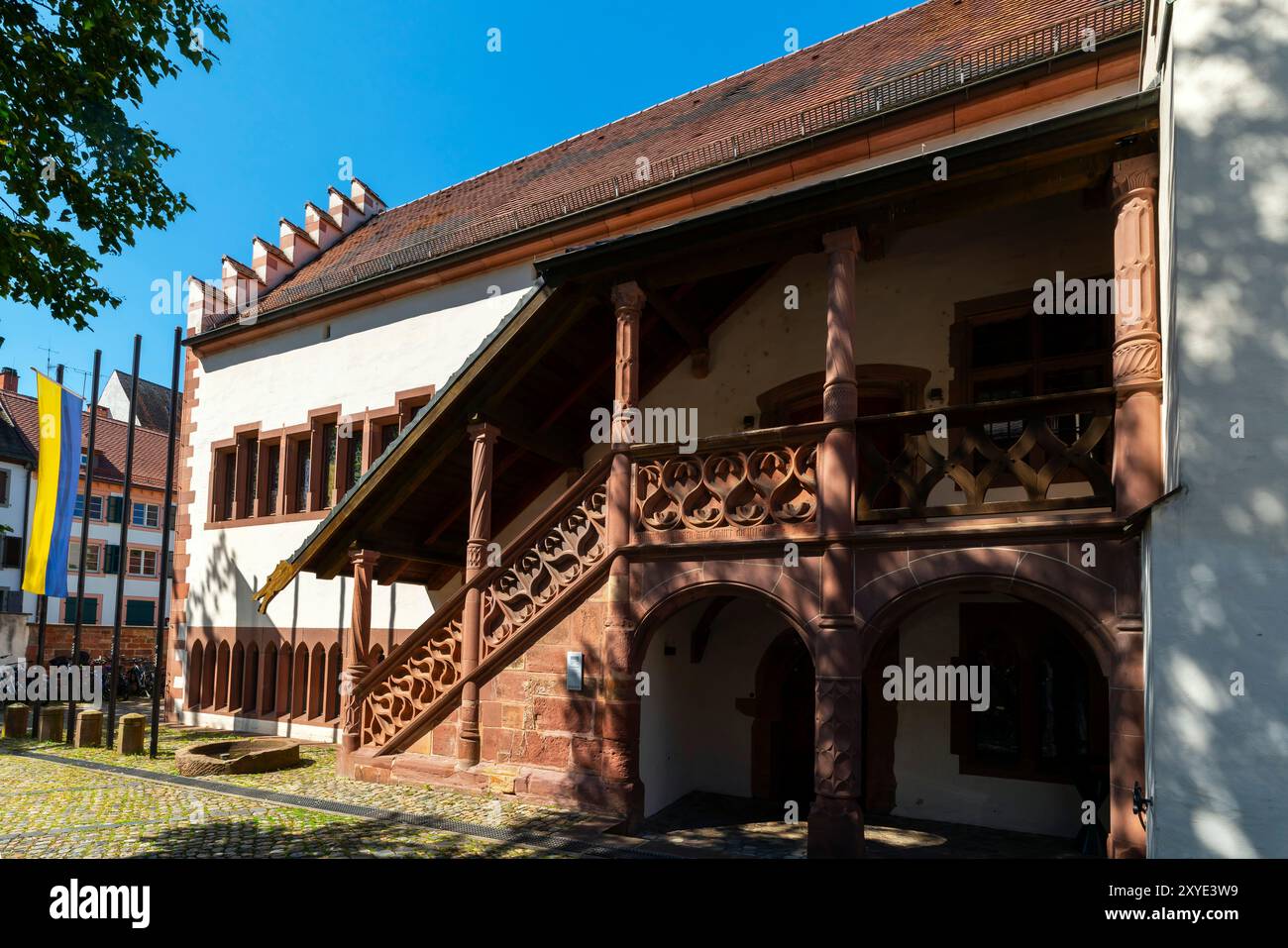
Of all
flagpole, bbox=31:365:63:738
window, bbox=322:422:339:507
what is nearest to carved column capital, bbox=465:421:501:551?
window, bbox=322:422:339:507

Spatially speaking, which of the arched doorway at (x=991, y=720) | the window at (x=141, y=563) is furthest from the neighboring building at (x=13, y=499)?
the arched doorway at (x=991, y=720)

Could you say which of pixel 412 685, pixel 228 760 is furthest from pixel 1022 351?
pixel 228 760

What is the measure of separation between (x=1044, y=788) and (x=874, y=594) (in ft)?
12.1

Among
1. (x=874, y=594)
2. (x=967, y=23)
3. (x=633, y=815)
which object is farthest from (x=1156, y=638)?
(x=967, y=23)

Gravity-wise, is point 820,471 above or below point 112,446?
below

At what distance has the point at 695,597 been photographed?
8.20 meters

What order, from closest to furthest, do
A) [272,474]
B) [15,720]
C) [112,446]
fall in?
[15,720], [272,474], [112,446]

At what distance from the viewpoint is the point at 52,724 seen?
565 inches

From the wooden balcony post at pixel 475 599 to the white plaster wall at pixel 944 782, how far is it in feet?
15.2

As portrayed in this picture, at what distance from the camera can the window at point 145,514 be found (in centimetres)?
4516

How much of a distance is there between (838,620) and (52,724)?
532 inches

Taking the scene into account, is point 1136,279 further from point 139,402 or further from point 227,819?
point 139,402

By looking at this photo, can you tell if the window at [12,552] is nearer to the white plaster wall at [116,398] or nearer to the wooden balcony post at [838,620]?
the white plaster wall at [116,398]
